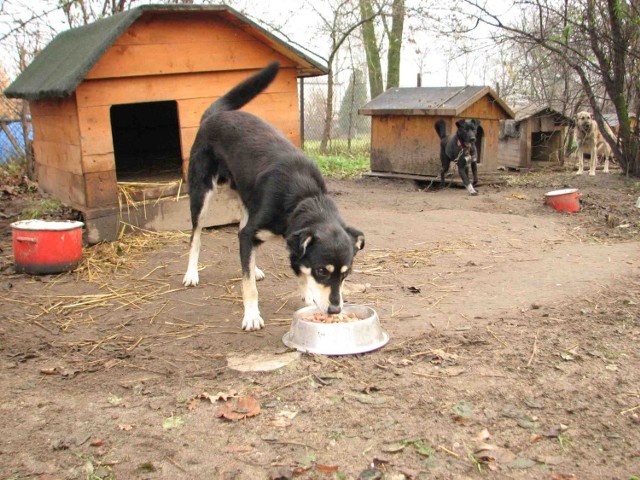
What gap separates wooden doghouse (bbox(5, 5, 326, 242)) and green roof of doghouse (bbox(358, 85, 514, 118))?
3725mm

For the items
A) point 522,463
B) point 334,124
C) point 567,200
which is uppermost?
point 334,124

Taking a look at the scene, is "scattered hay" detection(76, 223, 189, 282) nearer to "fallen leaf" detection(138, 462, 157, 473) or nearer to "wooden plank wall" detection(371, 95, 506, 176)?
"fallen leaf" detection(138, 462, 157, 473)

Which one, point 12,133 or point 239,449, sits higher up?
point 12,133

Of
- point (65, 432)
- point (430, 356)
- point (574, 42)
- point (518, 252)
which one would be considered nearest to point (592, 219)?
point (518, 252)

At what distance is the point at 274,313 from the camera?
4.62 m

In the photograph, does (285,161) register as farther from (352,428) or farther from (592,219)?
(592,219)

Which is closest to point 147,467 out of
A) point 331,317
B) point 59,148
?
point 331,317

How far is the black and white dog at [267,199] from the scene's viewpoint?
3.80m

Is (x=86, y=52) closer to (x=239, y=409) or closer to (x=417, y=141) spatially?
(x=239, y=409)

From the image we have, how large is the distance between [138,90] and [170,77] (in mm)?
392

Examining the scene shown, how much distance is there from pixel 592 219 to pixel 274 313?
203 inches

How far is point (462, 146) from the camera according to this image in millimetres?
10273

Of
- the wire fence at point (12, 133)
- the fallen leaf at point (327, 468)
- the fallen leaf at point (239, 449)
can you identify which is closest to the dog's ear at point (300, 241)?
the fallen leaf at point (239, 449)

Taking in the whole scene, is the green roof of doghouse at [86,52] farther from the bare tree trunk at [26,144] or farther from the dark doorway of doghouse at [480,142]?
the dark doorway of doghouse at [480,142]
